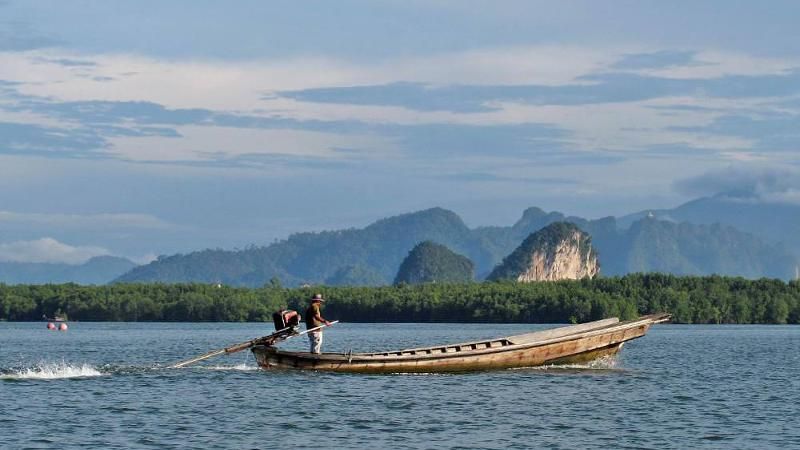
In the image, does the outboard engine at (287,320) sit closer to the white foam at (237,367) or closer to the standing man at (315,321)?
the standing man at (315,321)

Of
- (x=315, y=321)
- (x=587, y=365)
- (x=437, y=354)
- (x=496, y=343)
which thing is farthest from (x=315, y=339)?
(x=587, y=365)

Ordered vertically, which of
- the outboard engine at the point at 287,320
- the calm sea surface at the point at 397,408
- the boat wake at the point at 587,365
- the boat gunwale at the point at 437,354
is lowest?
the calm sea surface at the point at 397,408

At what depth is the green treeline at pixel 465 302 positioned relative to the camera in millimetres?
165125

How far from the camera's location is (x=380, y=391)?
45.3 meters

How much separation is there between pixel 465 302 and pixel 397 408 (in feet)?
427

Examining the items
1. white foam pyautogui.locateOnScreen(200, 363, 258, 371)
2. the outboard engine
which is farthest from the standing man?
white foam pyautogui.locateOnScreen(200, 363, 258, 371)

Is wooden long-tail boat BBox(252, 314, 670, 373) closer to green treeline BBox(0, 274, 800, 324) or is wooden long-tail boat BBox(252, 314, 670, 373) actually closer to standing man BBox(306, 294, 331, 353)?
standing man BBox(306, 294, 331, 353)

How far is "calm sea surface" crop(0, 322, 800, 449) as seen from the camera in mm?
34594

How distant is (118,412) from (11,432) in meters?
4.54

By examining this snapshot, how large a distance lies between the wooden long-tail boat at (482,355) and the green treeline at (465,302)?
354 feet

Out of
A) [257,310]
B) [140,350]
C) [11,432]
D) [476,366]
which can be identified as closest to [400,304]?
[257,310]

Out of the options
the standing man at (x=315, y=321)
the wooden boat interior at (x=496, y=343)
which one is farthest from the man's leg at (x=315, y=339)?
the wooden boat interior at (x=496, y=343)

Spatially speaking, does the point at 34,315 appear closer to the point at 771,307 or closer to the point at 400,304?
the point at 400,304

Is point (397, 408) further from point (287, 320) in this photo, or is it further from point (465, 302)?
point (465, 302)
